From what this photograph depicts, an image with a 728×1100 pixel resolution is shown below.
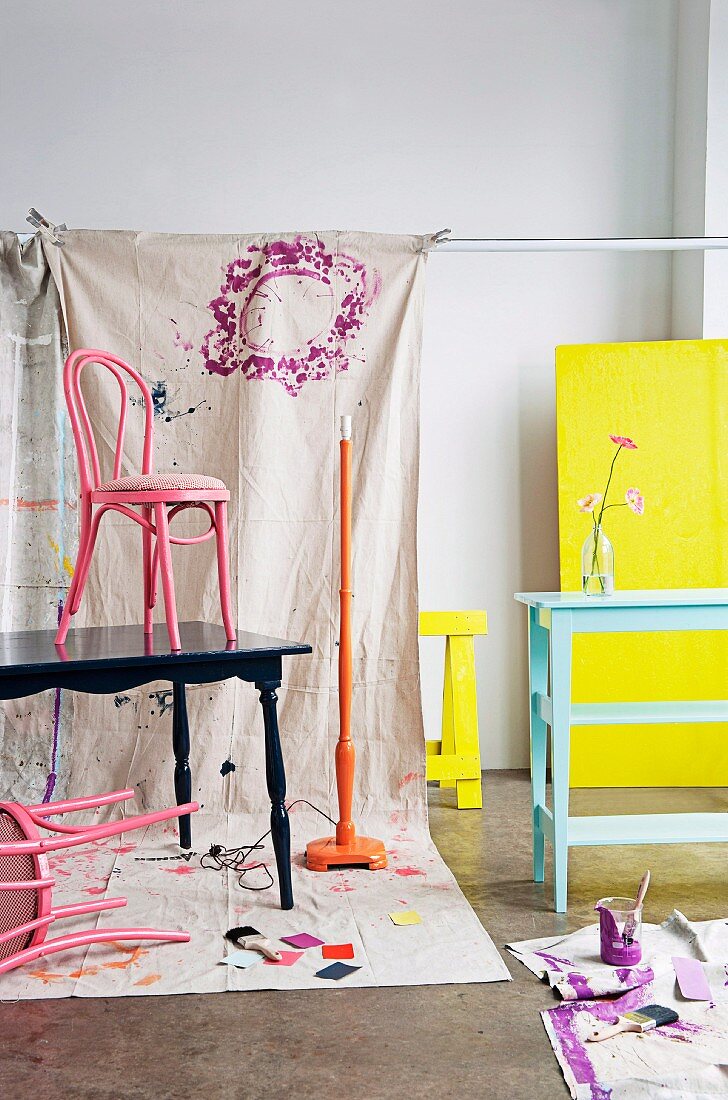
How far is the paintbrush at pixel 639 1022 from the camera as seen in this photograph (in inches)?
82.8

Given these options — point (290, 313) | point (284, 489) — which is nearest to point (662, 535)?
point (284, 489)

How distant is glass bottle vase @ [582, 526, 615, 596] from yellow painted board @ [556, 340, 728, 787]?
1300 mm

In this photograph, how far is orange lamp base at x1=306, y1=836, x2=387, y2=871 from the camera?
10.6ft

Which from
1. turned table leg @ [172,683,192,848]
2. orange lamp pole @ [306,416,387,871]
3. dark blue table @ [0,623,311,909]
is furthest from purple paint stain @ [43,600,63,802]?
orange lamp pole @ [306,416,387,871]

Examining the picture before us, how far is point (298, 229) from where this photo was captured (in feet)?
14.8

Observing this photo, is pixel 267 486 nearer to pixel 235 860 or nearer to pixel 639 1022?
pixel 235 860

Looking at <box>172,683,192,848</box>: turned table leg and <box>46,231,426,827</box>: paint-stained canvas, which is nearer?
<box>172,683,192,848</box>: turned table leg

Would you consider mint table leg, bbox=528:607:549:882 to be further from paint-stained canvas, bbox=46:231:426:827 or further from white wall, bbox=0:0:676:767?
white wall, bbox=0:0:676:767

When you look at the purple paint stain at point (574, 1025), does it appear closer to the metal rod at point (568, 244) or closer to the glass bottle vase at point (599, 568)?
the glass bottle vase at point (599, 568)

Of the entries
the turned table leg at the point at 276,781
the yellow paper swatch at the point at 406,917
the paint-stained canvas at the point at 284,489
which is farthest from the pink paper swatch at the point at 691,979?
the paint-stained canvas at the point at 284,489

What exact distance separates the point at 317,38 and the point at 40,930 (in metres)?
3.77

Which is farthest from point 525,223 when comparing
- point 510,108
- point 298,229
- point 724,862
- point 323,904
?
point 323,904

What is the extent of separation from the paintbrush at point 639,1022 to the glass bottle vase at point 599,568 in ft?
3.92

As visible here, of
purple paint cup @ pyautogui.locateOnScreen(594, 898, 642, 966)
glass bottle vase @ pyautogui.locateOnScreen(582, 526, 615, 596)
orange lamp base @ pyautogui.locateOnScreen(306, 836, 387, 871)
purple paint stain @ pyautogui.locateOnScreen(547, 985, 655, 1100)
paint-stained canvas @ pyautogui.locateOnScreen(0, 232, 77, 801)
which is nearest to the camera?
purple paint stain @ pyautogui.locateOnScreen(547, 985, 655, 1100)
